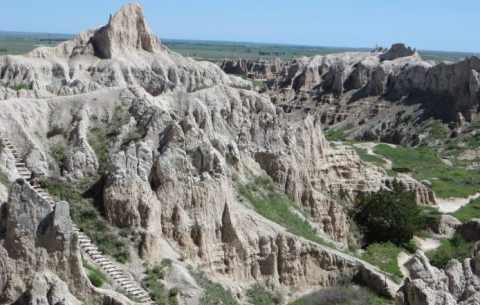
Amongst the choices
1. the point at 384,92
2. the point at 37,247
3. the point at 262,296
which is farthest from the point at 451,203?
the point at 384,92

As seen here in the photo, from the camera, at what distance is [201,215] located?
97.4ft

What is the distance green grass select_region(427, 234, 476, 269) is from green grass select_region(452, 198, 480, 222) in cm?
582

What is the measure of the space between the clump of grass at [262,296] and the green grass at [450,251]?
9.44m

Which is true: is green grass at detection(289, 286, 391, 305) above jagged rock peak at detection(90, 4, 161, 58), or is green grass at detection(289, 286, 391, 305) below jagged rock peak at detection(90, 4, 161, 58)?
below

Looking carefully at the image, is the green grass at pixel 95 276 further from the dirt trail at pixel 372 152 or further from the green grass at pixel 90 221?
the dirt trail at pixel 372 152

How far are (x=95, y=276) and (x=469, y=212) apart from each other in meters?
39.3

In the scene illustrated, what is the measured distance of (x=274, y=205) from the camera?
3681cm

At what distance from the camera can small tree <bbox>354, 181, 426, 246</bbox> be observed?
143 ft

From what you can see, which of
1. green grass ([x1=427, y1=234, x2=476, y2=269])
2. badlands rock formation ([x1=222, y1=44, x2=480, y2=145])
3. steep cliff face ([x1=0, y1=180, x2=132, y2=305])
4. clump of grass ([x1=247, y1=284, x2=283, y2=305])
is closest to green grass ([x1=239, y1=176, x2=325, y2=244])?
clump of grass ([x1=247, y1=284, x2=283, y2=305])

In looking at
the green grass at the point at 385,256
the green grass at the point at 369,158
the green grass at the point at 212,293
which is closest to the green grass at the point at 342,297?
the green grass at the point at 212,293

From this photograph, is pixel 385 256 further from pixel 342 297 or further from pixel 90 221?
pixel 90 221

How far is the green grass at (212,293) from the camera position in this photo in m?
26.5

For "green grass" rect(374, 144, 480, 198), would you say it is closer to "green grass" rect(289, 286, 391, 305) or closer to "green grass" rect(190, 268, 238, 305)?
"green grass" rect(289, 286, 391, 305)

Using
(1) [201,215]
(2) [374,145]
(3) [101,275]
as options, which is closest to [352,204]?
(1) [201,215]
